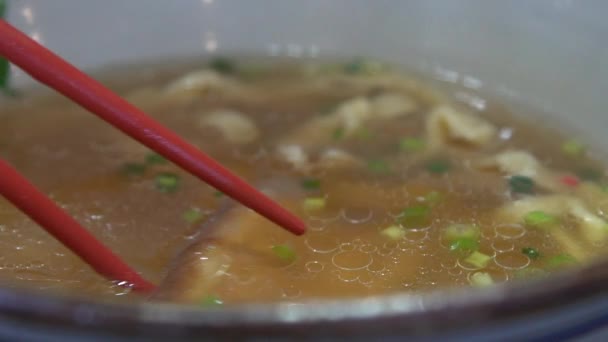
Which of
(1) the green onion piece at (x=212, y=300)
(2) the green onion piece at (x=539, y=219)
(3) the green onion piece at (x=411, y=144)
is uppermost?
(3) the green onion piece at (x=411, y=144)

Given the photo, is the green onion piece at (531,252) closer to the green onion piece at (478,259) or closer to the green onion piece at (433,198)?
the green onion piece at (478,259)

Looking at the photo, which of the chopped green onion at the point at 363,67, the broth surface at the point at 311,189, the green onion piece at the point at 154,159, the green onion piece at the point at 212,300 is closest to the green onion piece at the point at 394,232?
the broth surface at the point at 311,189

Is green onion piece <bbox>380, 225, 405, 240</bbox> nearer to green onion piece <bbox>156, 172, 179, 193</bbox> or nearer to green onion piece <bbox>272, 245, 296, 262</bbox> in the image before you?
green onion piece <bbox>272, 245, 296, 262</bbox>

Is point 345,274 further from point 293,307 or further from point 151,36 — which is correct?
point 151,36

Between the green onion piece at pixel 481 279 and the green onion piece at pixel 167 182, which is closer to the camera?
the green onion piece at pixel 481 279

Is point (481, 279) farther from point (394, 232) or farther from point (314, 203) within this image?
point (314, 203)

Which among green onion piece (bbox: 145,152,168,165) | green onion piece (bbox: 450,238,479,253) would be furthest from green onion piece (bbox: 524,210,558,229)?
green onion piece (bbox: 145,152,168,165)
